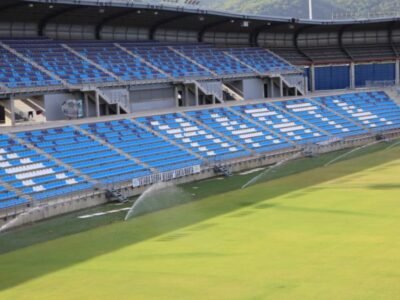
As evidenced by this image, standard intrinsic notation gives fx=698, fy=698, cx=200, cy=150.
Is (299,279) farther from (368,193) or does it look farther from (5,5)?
(5,5)

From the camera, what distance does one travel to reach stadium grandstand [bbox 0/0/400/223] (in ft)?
117

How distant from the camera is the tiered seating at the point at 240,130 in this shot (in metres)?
45.9

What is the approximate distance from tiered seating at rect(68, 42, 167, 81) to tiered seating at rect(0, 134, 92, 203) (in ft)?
52.8

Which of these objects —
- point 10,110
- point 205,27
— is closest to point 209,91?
point 205,27

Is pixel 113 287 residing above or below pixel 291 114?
below

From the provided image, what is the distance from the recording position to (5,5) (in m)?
45.1

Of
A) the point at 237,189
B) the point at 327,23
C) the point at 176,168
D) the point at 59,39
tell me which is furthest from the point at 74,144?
the point at 327,23

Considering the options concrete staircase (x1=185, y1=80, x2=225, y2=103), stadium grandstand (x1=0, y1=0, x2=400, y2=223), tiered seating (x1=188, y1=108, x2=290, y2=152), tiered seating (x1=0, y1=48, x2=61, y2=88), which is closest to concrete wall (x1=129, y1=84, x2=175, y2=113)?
stadium grandstand (x1=0, y1=0, x2=400, y2=223)

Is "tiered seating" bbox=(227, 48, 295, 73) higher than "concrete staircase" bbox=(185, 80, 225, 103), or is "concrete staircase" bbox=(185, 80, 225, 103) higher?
"tiered seating" bbox=(227, 48, 295, 73)

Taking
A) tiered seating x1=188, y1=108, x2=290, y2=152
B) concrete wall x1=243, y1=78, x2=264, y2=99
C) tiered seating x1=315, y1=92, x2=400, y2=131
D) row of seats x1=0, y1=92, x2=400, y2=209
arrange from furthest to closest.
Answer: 1. concrete wall x1=243, y1=78, x2=264, y2=99
2. tiered seating x1=315, y1=92, x2=400, y2=131
3. tiered seating x1=188, y1=108, x2=290, y2=152
4. row of seats x1=0, y1=92, x2=400, y2=209

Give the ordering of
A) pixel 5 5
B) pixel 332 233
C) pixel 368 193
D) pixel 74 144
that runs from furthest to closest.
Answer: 1. pixel 5 5
2. pixel 74 144
3. pixel 368 193
4. pixel 332 233

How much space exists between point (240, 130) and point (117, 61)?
11214 mm

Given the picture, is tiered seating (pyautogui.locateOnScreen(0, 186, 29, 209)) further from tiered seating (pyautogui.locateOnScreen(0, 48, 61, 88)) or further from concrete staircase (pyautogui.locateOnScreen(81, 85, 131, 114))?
concrete staircase (pyautogui.locateOnScreen(81, 85, 131, 114))

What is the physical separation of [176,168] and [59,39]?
63.7 feet
